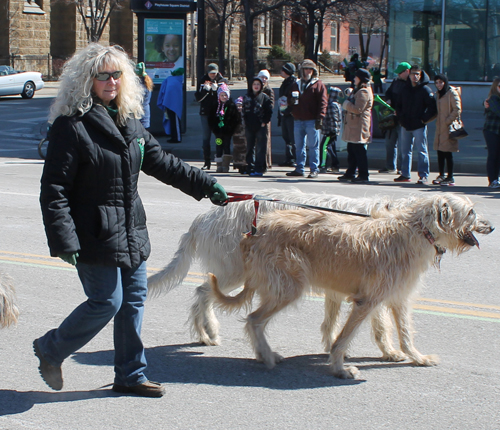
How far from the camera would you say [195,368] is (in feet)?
14.5

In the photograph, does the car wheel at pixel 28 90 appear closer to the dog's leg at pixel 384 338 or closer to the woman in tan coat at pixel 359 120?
the woman in tan coat at pixel 359 120

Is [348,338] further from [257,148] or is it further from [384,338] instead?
[257,148]

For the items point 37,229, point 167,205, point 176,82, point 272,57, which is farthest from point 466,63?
point 272,57

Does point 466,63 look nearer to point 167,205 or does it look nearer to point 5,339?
point 167,205

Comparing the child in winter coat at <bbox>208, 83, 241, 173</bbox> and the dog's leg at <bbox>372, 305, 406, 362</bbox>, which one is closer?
the dog's leg at <bbox>372, 305, 406, 362</bbox>

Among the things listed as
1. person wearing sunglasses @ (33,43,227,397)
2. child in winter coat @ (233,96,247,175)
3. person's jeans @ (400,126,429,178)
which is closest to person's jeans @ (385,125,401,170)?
person's jeans @ (400,126,429,178)

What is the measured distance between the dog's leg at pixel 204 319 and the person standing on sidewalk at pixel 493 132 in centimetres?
842

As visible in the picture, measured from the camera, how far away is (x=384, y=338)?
4.59 metres

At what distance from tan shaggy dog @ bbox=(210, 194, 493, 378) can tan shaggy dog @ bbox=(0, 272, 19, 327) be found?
122cm

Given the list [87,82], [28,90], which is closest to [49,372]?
[87,82]

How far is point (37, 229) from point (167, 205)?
2.13 meters

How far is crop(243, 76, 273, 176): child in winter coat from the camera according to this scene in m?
12.8

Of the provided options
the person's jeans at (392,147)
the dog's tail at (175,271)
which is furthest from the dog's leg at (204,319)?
the person's jeans at (392,147)

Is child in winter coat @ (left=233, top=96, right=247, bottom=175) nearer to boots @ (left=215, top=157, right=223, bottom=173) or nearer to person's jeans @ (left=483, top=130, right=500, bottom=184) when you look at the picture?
boots @ (left=215, top=157, right=223, bottom=173)
